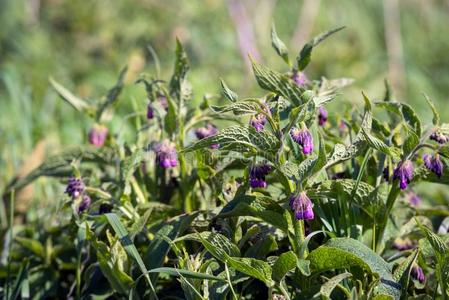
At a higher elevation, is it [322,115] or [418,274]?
[322,115]

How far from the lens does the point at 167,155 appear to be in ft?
6.22

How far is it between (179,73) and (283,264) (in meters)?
0.74

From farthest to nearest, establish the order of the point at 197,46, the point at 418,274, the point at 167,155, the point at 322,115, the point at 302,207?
the point at 197,46, the point at 322,115, the point at 167,155, the point at 418,274, the point at 302,207

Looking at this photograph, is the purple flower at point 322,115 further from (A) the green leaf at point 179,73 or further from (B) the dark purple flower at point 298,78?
(A) the green leaf at point 179,73

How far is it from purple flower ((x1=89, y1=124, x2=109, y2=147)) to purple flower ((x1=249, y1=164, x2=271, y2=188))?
76cm

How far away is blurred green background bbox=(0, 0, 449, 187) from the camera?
17.9 feet

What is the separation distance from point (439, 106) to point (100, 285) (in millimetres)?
4625

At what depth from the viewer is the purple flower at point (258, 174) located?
165 cm

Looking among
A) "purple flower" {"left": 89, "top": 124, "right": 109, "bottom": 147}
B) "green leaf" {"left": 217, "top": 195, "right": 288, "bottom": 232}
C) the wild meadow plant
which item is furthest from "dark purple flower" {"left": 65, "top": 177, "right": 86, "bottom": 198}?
"green leaf" {"left": 217, "top": 195, "right": 288, "bottom": 232}

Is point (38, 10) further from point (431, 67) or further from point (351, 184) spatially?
point (351, 184)

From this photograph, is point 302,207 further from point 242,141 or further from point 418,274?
point 418,274

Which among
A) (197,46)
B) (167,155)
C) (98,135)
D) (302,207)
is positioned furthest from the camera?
(197,46)

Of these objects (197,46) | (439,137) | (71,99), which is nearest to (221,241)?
(439,137)

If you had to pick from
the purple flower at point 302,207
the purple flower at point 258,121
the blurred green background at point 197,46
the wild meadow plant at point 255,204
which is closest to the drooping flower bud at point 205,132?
the wild meadow plant at point 255,204
